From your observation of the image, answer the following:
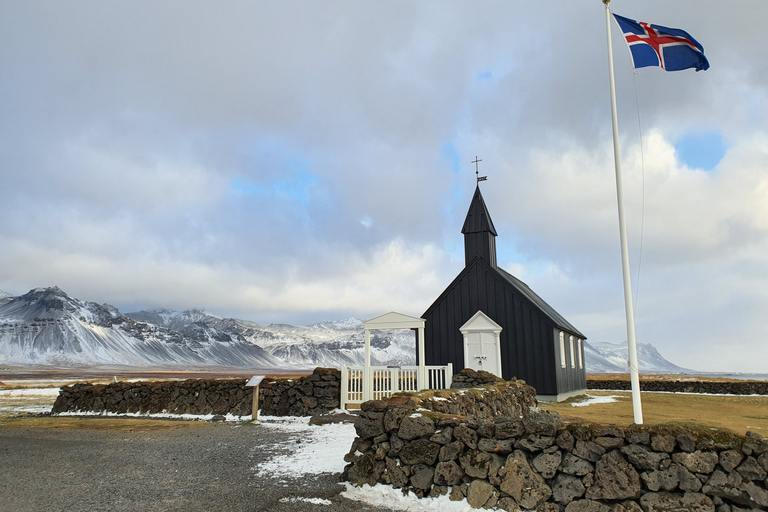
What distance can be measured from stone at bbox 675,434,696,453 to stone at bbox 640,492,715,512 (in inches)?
18.8

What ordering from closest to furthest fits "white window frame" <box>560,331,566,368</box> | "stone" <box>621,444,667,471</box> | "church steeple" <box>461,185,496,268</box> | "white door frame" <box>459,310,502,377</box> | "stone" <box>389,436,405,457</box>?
"stone" <box>621,444,667,471</box>, "stone" <box>389,436,405,457</box>, "white door frame" <box>459,310,502,377</box>, "white window frame" <box>560,331,566,368</box>, "church steeple" <box>461,185,496,268</box>

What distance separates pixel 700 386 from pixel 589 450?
1502 inches

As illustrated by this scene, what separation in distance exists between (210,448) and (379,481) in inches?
213

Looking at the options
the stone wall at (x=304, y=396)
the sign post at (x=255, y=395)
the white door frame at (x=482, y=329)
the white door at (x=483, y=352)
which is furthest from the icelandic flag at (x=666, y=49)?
the white door at (x=483, y=352)

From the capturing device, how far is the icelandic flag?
10617mm

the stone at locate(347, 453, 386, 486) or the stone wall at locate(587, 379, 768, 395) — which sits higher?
the stone at locate(347, 453, 386, 486)

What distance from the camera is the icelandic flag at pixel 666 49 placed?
418 inches

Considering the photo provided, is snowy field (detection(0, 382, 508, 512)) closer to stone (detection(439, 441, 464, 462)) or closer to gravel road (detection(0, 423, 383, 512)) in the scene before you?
gravel road (detection(0, 423, 383, 512))

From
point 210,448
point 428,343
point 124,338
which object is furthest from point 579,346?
point 124,338

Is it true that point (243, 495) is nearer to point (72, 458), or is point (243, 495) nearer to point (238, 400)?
point (72, 458)

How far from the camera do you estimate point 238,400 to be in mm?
18328

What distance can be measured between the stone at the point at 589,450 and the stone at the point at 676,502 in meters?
0.64

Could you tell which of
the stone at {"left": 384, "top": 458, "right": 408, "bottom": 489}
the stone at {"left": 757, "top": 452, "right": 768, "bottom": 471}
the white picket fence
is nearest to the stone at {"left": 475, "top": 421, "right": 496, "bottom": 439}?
the stone at {"left": 384, "top": 458, "right": 408, "bottom": 489}

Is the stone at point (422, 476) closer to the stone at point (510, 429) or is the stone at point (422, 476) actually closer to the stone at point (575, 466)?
the stone at point (510, 429)
